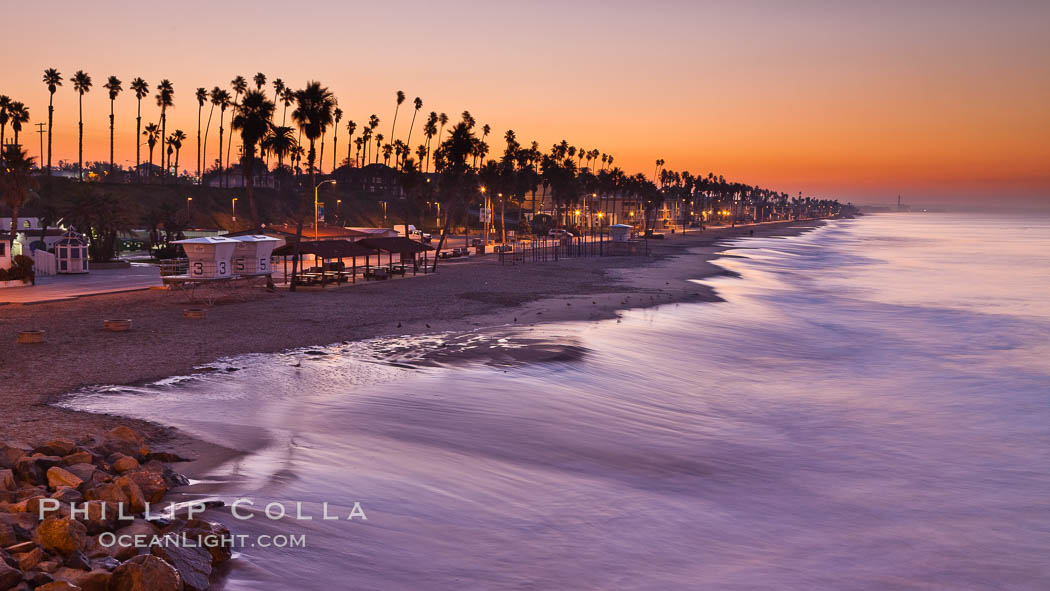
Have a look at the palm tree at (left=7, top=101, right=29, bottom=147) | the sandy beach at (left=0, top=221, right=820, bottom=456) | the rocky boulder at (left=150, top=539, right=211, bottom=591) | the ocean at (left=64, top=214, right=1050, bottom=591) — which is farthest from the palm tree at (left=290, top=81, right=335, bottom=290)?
the palm tree at (left=7, top=101, right=29, bottom=147)

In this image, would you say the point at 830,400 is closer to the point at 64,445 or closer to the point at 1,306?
the point at 64,445

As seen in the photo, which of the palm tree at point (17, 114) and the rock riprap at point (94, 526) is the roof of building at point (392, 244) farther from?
the palm tree at point (17, 114)

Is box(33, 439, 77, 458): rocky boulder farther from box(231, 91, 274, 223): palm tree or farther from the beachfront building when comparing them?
box(231, 91, 274, 223): palm tree

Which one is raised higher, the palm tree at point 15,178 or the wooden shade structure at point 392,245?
the palm tree at point 15,178

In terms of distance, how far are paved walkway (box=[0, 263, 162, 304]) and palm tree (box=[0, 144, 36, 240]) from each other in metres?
6.20

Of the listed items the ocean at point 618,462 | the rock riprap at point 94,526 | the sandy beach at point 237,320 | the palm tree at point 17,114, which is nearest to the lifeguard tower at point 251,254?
the sandy beach at point 237,320

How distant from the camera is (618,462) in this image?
13797 mm

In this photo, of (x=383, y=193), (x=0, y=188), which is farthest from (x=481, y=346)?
(x=383, y=193)

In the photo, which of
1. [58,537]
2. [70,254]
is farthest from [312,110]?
[58,537]

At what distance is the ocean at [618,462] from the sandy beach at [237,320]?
1.17 m

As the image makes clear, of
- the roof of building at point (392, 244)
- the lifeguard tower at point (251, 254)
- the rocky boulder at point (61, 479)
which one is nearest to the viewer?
the rocky boulder at point (61, 479)

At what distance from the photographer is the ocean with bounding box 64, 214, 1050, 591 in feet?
32.7

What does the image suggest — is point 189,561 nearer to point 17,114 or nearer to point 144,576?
point 144,576

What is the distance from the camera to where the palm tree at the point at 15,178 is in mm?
43938
